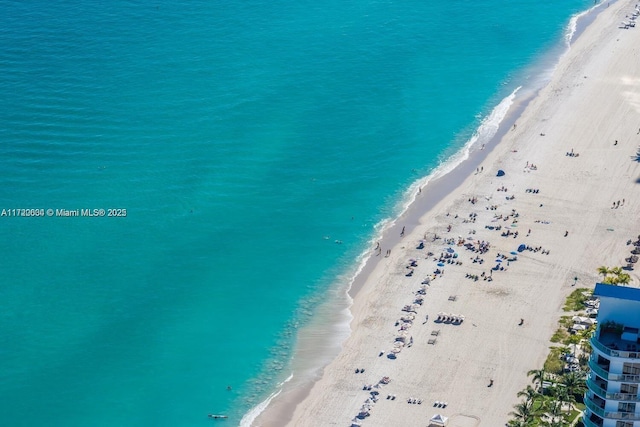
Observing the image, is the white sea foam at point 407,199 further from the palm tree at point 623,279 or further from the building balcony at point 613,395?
the building balcony at point 613,395

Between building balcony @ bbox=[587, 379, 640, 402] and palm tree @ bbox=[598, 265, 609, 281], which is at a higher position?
building balcony @ bbox=[587, 379, 640, 402]

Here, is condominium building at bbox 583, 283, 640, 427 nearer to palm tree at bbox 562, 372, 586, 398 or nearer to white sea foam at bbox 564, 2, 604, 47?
palm tree at bbox 562, 372, 586, 398

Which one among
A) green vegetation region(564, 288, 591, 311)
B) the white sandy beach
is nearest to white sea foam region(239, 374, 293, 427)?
the white sandy beach

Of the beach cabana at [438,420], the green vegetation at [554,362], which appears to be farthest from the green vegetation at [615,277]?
the beach cabana at [438,420]

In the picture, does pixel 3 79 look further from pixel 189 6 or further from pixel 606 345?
pixel 606 345

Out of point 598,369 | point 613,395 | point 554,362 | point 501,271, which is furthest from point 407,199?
point 598,369

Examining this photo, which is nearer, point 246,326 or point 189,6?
point 246,326

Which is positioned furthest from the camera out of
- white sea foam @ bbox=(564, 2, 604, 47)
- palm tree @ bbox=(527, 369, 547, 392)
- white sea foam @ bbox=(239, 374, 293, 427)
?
white sea foam @ bbox=(564, 2, 604, 47)

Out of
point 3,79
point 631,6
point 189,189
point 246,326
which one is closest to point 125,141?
point 189,189
